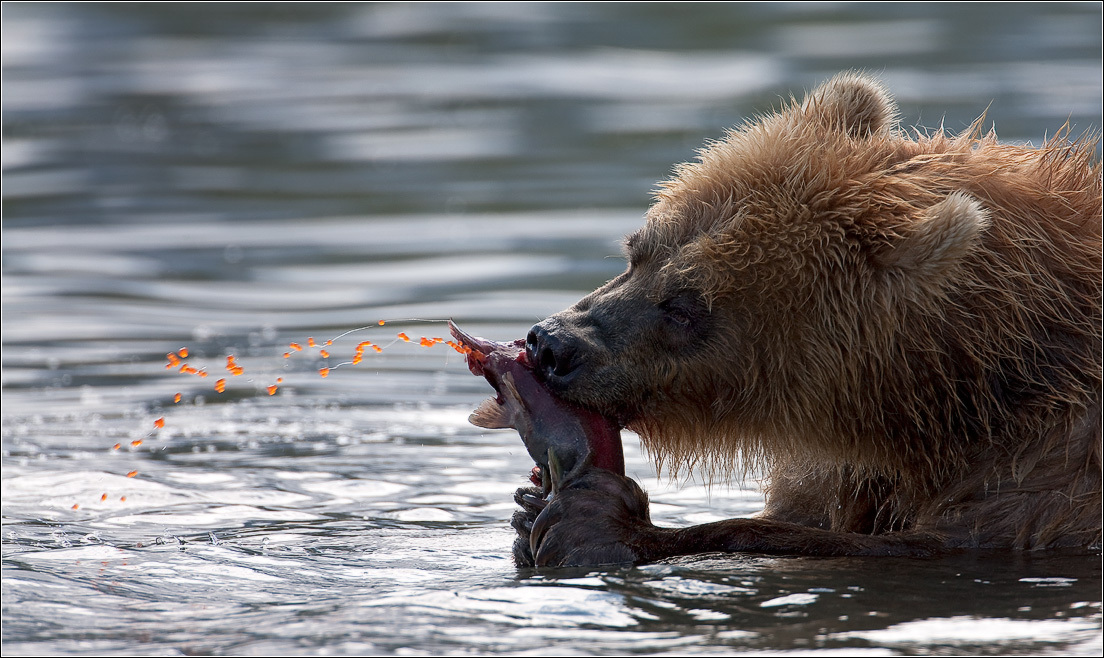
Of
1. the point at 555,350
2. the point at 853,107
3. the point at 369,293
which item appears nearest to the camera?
the point at 555,350

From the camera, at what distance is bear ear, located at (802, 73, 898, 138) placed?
6.24 metres

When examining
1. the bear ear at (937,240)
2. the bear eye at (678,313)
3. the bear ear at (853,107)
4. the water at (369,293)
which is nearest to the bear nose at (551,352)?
the bear eye at (678,313)

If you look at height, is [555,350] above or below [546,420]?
above

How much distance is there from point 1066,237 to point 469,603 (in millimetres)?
2516

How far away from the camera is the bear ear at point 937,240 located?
539cm

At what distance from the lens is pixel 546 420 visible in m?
5.91

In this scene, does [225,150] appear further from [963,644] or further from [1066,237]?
[963,644]

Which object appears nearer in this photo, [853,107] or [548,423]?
[548,423]

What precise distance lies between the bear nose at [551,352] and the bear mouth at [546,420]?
0.21 ft

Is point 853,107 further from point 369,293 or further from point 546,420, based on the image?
point 369,293

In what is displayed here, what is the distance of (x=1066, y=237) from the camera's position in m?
5.77

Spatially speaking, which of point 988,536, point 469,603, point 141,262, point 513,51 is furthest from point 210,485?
point 513,51

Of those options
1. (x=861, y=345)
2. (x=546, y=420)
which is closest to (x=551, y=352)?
(x=546, y=420)

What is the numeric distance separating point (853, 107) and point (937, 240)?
39.4 inches
